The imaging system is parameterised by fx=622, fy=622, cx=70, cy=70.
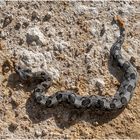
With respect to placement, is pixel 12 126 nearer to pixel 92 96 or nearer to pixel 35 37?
pixel 92 96

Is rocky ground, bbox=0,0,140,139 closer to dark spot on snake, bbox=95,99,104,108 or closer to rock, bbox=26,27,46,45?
rock, bbox=26,27,46,45

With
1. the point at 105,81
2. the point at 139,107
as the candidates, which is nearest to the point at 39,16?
the point at 105,81

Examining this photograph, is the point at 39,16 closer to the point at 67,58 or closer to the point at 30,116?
the point at 67,58

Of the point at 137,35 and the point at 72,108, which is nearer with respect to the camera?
the point at 72,108

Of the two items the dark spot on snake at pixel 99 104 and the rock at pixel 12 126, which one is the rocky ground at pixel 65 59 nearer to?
the rock at pixel 12 126

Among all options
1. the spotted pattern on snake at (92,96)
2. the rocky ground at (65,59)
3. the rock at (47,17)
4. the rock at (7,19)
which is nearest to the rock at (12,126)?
the rocky ground at (65,59)
